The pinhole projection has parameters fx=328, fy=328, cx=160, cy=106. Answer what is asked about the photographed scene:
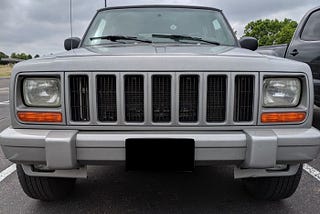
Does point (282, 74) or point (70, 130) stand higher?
point (282, 74)

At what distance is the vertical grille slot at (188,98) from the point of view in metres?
2.09

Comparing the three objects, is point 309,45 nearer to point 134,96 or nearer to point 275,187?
point 275,187

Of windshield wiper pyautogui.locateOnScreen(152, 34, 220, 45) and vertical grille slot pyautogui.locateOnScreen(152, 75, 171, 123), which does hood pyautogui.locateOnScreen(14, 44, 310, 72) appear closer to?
vertical grille slot pyautogui.locateOnScreen(152, 75, 171, 123)

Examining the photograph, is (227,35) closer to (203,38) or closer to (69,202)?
(203,38)

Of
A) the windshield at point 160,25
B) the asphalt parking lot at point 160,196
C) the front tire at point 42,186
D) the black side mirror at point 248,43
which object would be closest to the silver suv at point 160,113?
the front tire at point 42,186

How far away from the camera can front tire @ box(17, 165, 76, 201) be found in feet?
8.21

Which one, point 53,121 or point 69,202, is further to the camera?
point 69,202

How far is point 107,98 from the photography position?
212 cm

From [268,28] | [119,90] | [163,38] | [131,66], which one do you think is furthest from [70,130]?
[268,28]

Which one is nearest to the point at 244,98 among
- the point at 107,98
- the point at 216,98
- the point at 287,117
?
the point at 216,98

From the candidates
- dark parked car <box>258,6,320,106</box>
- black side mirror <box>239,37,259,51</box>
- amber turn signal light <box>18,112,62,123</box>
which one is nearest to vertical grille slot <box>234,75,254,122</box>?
amber turn signal light <box>18,112,62,123</box>

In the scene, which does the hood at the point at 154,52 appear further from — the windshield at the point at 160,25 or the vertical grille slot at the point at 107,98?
the windshield at the point at 160,25

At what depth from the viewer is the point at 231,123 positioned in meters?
2.12

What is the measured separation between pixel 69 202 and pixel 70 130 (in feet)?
3.00
